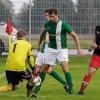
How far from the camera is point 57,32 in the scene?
1159 centimetres

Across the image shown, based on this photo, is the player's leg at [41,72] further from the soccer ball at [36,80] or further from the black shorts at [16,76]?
the black shorts at [16,76]

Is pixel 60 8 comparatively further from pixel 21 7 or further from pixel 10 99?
pixel 10 99

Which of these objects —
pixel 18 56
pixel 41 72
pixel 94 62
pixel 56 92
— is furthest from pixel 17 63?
pixel 94 62

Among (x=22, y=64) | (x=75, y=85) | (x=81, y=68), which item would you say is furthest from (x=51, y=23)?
(x=81, y=68)

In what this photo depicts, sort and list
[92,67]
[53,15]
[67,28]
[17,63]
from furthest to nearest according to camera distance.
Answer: [92,67]
[67,28]
[53,15]
[17,63]

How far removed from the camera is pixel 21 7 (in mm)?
20469

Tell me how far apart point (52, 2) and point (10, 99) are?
1022 centimetres

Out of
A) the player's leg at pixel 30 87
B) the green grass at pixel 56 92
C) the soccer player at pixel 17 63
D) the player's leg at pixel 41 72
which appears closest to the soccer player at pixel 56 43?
the player's leg at pixel 41 72

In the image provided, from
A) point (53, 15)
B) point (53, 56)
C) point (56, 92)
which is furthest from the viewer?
point (56, 92)

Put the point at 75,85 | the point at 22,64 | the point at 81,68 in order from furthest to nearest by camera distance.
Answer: the point at 81,68 < the point at 75,85 < the point at 22,64

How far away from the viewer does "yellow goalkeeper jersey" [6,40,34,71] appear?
1058 centimetres

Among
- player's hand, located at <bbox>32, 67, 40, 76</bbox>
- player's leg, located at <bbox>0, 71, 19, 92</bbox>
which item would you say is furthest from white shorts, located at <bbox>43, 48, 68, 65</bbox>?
player's leg, located at <bbox>0, 71, 19, 92</bbox>

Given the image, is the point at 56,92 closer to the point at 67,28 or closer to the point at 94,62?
the point at 94,62

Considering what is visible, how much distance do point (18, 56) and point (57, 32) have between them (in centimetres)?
134
